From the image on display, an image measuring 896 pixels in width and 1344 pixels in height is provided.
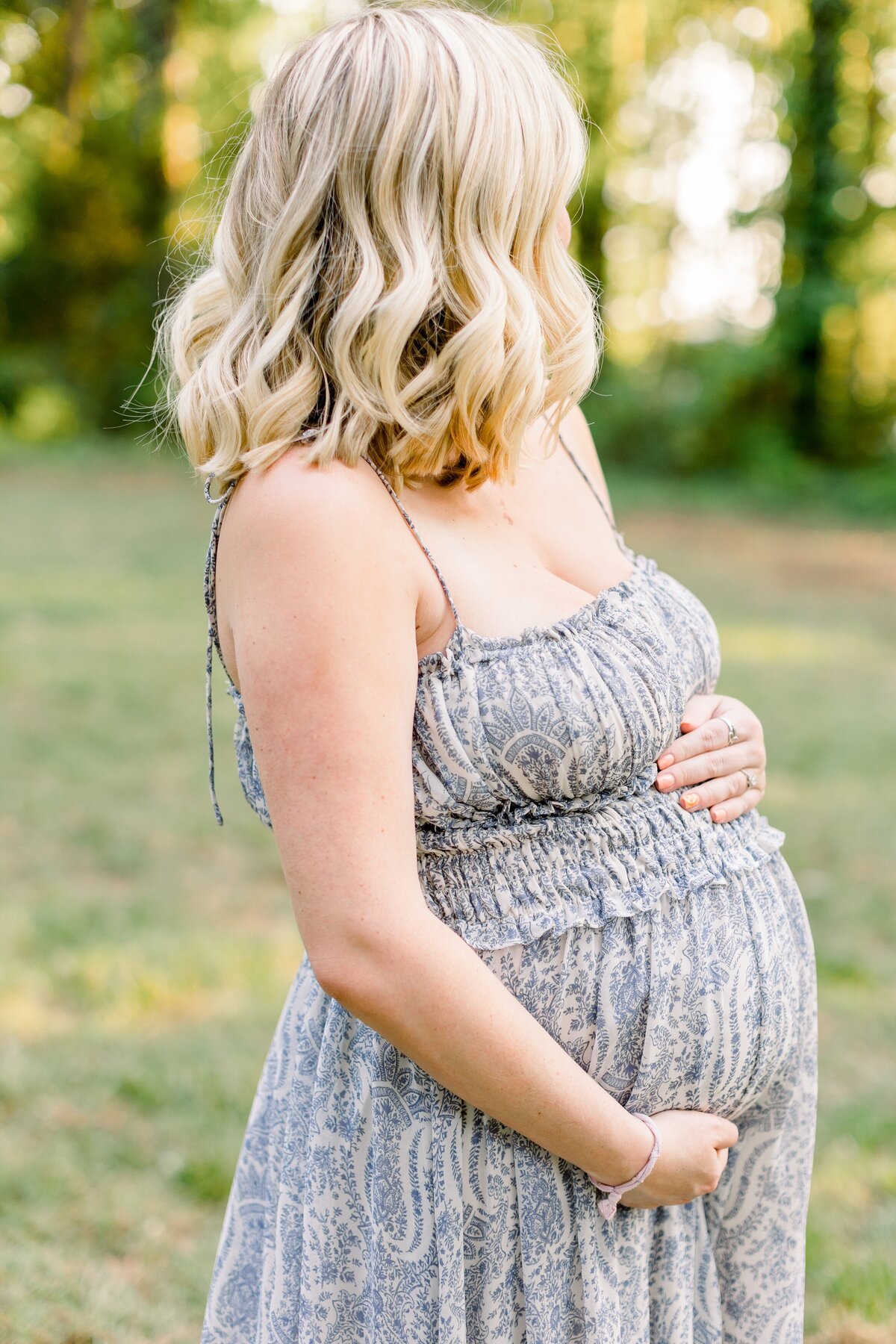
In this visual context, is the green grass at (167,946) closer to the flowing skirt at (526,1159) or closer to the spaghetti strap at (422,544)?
the flowing skirt at (526,1159)

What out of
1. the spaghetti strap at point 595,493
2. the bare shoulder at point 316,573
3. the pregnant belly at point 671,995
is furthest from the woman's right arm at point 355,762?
the spaghetti strap at point 595,493

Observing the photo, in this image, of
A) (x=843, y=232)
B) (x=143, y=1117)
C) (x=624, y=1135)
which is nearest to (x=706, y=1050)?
(x=624, y=1135)

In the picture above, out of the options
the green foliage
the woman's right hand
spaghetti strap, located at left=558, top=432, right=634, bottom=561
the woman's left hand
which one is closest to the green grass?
the woman's right hand

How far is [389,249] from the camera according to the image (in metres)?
1.32

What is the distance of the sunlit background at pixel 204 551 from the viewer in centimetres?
303

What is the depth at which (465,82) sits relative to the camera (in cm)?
129

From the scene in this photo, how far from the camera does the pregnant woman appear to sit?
4.12 ft

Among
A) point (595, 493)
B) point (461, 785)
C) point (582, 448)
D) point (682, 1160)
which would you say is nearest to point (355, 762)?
point (461, 785)

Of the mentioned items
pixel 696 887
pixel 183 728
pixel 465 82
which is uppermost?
pixel 465 82

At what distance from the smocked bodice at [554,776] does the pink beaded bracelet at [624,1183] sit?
25cm

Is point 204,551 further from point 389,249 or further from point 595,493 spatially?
point 389,249

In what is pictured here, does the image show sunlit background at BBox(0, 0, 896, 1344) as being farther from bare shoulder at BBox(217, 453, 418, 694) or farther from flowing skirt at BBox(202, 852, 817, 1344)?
flowing skirt at BBox(202, 852, 817, 1344)

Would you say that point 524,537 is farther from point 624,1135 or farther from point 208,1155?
point 208,1155

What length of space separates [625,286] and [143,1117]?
2123cm
